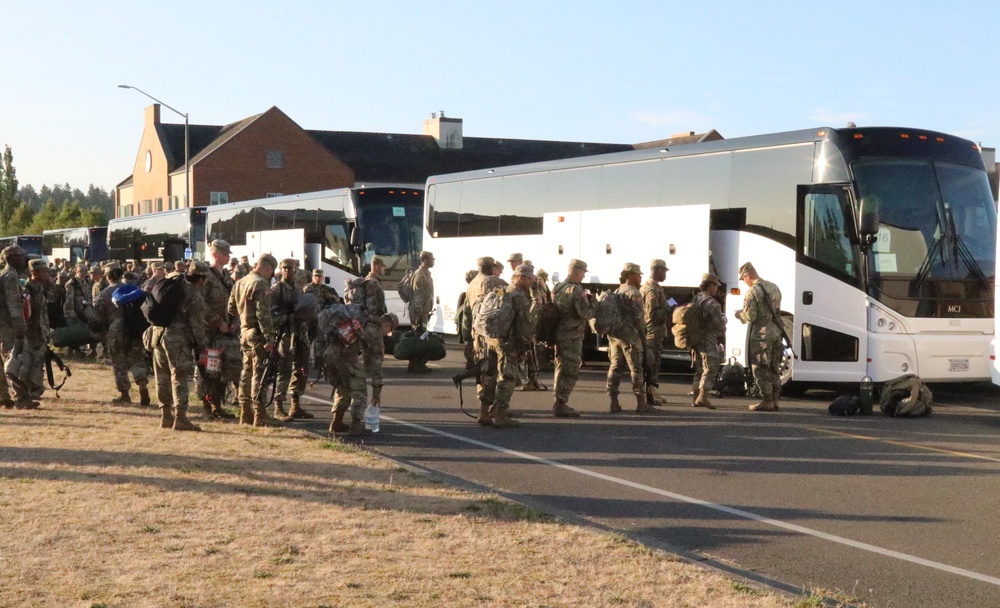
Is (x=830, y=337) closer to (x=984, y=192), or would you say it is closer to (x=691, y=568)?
(x=984, y=192)

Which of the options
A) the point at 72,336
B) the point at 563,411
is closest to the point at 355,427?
the point at 563,411

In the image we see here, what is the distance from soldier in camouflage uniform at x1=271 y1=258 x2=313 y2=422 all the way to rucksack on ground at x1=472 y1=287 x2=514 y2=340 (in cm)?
221

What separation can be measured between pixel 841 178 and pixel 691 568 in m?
10.0

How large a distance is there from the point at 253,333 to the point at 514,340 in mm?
2904

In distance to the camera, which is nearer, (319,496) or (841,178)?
(319,496)

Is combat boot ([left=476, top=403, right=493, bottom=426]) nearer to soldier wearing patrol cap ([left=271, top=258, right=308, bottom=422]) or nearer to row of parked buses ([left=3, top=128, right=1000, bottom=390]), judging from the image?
soldier wearing patrol cap ([left=271, top=258, right=308, bottom=422])

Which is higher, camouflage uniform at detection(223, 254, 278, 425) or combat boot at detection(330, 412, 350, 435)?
camouflage uniform at detection(223, 254, 278, 425)

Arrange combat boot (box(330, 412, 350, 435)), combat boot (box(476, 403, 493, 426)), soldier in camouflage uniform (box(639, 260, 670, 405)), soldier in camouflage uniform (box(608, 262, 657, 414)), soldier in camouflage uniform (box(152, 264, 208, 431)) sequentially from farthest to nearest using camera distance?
soldier in camouflage uniform (box(639, 260, 670, 405))
soldier in camouflage uniform (box(608, 262, 657, 414))
combat boot (box(476, 403, 493, 426))
combat boot (box(330, 412, 350, 435))
soldier in camouflage uniform (box(152, 264, 208, 431))

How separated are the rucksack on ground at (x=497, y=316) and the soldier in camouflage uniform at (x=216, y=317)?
2.96 meters

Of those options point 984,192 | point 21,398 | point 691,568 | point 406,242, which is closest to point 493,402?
point 21,398

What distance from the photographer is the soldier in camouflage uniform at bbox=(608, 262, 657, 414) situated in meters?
14.5

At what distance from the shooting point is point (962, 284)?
15539 mm

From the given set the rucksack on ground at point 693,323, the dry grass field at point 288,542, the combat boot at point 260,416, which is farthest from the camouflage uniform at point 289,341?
the rucksack on ground at point 693,323

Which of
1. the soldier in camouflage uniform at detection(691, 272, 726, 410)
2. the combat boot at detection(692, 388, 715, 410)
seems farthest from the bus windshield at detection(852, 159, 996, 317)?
the combat boot at detection(692, 388, 715, 410)
